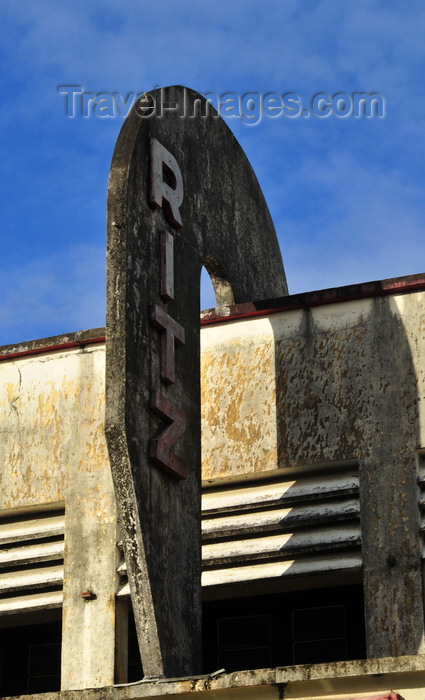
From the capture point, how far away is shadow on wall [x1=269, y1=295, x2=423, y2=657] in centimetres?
1423

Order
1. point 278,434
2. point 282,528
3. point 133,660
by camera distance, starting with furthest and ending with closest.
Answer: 1. point 133,660
2. point 278,434
3. point 282,528

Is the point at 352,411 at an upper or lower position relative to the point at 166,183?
lower

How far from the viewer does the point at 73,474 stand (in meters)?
16.3

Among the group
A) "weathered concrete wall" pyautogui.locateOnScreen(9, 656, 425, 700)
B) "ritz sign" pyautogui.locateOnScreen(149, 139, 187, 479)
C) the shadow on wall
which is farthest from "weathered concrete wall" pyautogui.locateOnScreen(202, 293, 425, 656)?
"weathered concrete wall" pyautogui.locateOnScreen(9, 656, 425, 700)

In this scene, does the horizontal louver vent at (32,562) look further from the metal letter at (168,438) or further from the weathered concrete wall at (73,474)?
the metal letter at (168,438)

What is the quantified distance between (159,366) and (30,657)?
6333mm

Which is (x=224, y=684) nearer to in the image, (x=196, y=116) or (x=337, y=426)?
(x=337, y=426)

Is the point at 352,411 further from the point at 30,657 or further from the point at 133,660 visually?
the point at 30,657

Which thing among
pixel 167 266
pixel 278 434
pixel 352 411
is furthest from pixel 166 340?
pixel 352 411

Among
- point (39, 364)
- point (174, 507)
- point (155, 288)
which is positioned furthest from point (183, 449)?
point (39, 364)

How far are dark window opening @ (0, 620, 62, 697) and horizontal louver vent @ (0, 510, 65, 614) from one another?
5.23 feet

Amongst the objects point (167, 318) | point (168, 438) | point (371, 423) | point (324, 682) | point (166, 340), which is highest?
point (167, 318)

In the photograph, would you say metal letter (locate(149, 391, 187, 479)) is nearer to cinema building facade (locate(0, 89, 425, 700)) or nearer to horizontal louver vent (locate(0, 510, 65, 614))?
cinema building facade (locate(0, 89, 425, 700))

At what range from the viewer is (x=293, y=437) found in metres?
15.4
